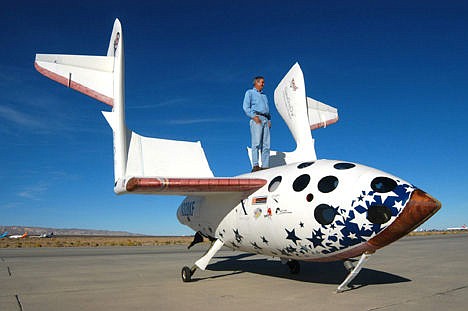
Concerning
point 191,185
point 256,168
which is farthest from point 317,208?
point 256,168

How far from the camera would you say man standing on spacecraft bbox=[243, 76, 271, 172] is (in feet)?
36.2

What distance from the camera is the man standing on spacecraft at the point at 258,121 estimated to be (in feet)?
36.2

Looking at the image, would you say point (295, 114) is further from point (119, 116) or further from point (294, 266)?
point (119, 116)

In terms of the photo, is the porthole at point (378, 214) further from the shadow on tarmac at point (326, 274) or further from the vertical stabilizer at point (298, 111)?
the vertical stabilizer at point (298, 111)

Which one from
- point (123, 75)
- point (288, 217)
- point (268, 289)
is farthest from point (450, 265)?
point (123, 75)

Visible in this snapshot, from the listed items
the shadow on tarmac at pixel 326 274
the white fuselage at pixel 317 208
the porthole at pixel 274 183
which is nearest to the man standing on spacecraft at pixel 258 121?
the white fuselage at pixel 317 208

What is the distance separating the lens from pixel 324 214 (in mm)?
7172

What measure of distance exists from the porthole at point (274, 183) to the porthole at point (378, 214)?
213 centimetres

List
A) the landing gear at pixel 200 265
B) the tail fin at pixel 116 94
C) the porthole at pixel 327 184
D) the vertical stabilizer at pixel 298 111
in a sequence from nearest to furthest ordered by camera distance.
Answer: the porthole at pixel 327 184 < the tail fin at pixel 116 94 < the landing gear at pixel 200 265 < the vertical stabilizer at pixel 298 111

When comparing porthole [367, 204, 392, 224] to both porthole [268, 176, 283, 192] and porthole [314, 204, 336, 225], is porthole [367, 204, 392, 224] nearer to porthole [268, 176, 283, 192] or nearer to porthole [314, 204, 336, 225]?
porthole [314, 204, 336, 225]

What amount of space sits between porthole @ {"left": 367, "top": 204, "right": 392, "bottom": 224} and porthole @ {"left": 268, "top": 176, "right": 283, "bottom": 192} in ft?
6.98

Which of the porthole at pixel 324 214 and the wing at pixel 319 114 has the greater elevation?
the wing at pixel 319 114

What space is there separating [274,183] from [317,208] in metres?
1.44

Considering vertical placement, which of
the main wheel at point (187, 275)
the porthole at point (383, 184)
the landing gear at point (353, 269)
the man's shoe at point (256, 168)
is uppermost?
the man's shoe at point (256, 168)
